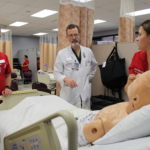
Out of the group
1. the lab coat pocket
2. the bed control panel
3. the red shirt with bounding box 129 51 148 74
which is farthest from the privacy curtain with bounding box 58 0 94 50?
the bed control panel

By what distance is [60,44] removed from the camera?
267 centimetres

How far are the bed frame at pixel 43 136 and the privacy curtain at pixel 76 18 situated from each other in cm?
158

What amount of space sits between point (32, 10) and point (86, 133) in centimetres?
552

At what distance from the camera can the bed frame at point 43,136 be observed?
848 mm

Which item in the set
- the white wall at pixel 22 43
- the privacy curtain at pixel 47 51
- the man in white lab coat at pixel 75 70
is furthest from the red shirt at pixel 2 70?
the white wall at pixel 22 43

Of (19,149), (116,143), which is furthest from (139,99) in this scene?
(19,149)

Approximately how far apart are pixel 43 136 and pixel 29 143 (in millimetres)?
203

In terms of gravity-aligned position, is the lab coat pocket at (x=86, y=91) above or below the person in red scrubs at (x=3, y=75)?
below

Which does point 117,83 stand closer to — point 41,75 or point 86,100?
point 86,100

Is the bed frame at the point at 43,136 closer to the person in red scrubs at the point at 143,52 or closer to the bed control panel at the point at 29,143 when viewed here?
the bed control panel at the point at 29,143

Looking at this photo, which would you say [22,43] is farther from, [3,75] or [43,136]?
[43,136]

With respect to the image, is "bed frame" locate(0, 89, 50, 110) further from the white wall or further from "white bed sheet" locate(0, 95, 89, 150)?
the white wall

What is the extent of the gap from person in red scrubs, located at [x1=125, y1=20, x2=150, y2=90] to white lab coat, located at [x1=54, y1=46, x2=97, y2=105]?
74 centimetres

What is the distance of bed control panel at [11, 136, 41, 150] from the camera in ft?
3.79
